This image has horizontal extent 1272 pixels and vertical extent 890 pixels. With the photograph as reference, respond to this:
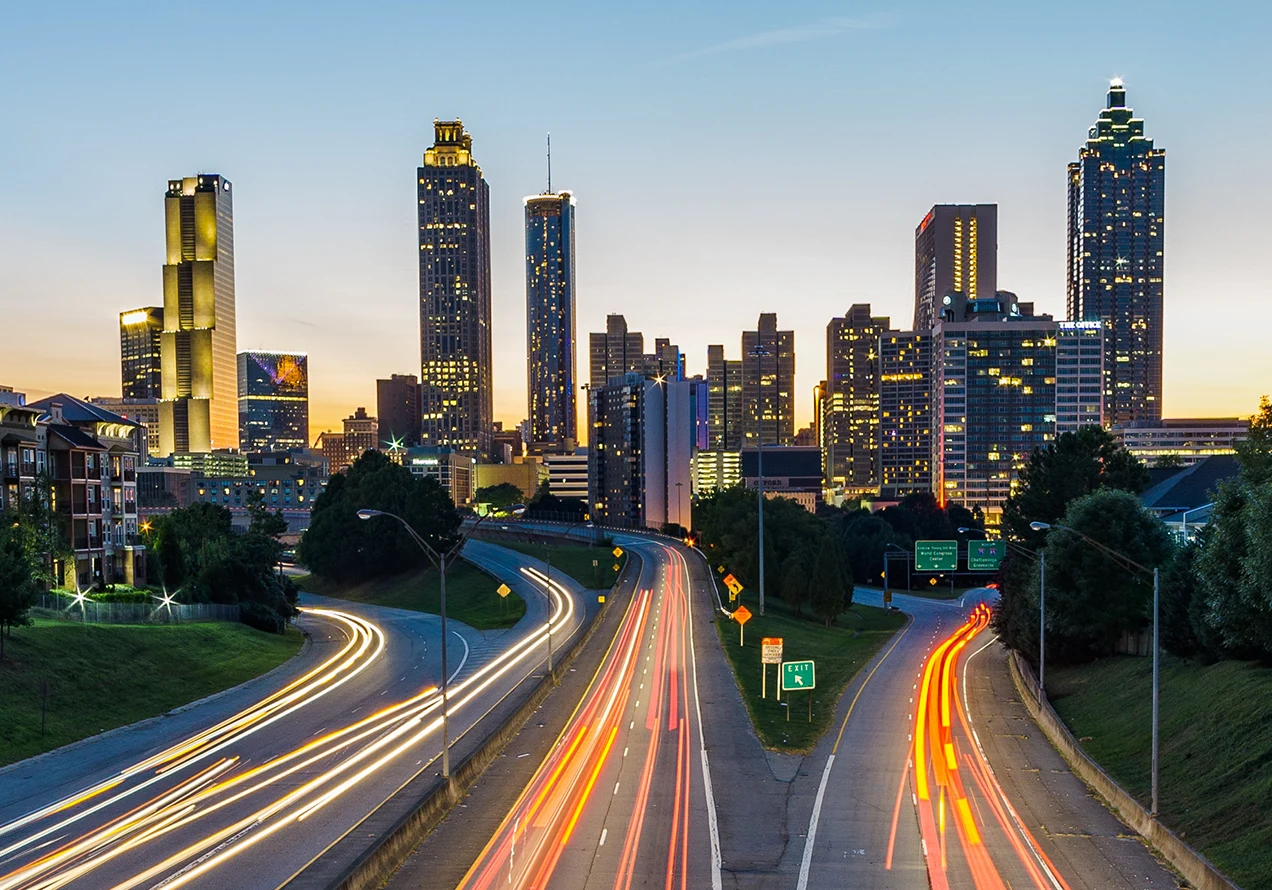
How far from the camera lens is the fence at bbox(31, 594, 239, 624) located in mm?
68062

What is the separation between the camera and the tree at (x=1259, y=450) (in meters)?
49.8

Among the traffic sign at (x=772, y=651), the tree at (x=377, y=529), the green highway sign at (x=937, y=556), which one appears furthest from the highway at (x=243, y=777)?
the tree at (x=377, y=529)

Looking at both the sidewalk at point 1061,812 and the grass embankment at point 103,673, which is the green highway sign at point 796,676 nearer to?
the sidewalk at point 1061,812

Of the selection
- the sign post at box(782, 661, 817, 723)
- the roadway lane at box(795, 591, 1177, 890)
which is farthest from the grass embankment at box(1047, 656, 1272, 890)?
the sign post at box(782, 661, 817, 723)

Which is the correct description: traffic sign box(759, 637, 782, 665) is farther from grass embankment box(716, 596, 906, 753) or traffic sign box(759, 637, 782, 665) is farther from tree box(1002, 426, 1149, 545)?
tree box(1002, 426, 1149, 545)

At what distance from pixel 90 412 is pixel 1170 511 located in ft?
314

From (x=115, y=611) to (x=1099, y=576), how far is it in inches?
2358

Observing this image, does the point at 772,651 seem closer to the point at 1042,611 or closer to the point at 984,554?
the point at 1042,611

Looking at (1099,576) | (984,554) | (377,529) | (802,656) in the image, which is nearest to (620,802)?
(1099,576)

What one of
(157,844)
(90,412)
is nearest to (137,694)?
(157,844)

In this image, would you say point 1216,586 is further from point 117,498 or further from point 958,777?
point 117,498

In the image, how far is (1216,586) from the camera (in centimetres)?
4512

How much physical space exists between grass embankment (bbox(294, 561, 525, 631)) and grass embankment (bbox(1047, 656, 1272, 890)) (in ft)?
172

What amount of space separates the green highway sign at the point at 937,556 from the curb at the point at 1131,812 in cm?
2797
